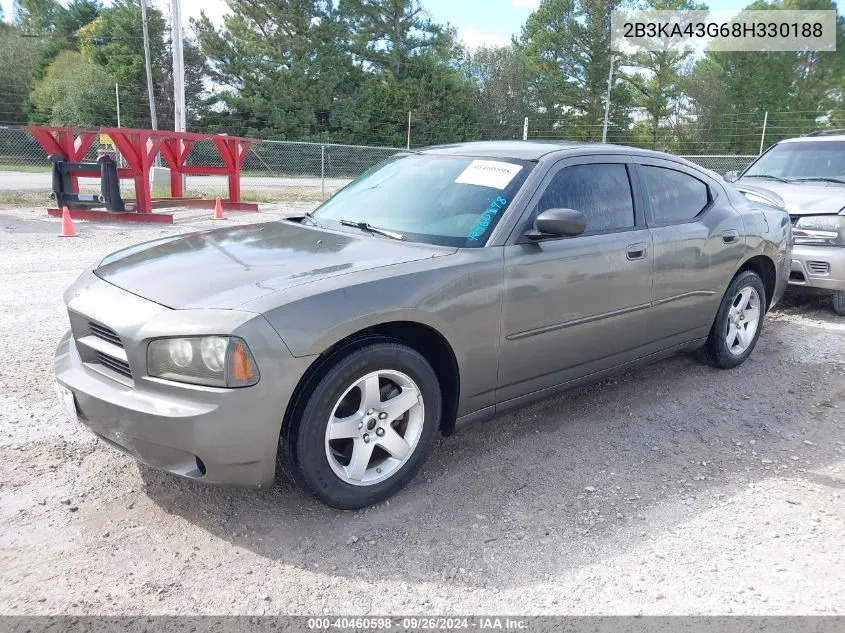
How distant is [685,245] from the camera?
14.0ft

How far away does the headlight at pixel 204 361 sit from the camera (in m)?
2.46

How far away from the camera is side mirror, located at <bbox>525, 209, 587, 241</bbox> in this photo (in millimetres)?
3240

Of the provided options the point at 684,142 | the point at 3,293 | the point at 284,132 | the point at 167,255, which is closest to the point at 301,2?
the point at 284,132

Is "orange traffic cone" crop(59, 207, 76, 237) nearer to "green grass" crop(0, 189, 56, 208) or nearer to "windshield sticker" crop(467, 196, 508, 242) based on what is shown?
"green grass" crop(0, 189, 56, 208)

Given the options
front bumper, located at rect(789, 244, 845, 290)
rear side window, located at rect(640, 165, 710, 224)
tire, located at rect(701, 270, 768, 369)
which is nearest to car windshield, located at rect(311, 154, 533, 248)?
rear side window, located at rect(640, 165, 710, 224)

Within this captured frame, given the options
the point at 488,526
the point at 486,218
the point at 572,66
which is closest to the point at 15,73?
the point at 572,66

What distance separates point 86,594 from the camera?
235 centimetres

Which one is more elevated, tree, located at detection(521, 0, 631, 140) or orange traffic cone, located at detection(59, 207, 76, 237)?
tree, located at detection(521, 0, 631, 140)

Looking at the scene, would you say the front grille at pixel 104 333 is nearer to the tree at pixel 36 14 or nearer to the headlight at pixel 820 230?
the headlight at pixel 820 230

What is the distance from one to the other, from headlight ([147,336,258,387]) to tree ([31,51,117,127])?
3539cm

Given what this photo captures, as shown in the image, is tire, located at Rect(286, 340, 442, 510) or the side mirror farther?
the side mirror

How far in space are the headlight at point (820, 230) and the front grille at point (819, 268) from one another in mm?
204

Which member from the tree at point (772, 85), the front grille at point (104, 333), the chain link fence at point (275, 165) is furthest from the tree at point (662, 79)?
the front grille at point (104, 333)

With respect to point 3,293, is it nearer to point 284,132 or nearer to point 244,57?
point 284,132
